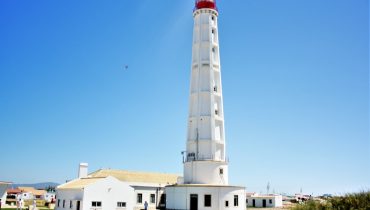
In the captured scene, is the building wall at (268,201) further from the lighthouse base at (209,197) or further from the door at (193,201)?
the door at (193,201)

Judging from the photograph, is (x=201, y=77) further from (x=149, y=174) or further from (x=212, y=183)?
(x=149, y=174)

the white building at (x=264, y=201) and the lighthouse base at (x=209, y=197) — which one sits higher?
the lighthouse base at (x=209, y=197)

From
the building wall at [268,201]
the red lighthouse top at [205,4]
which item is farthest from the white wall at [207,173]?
the building wall at [268,201]

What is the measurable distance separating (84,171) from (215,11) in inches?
1028

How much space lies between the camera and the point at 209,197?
38.7 metres

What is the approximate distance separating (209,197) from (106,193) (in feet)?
35.2

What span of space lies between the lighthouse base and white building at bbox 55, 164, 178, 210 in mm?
5799

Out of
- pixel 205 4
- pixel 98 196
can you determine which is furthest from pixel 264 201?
pixel 205 4

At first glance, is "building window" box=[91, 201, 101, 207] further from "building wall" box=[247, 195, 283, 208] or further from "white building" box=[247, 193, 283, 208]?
"building wall" box=[247, 195, 283, 208]

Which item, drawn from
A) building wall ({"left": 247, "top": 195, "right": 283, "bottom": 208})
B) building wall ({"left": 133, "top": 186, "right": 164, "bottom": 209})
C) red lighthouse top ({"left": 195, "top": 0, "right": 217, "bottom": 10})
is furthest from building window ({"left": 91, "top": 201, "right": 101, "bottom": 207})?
building wall ({"left": 247, "top": 195, "right": 283, "bottom": 208})

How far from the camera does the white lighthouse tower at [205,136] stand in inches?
1526

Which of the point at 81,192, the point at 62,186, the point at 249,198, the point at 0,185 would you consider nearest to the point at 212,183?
the point at 81,192

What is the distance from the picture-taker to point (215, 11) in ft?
151

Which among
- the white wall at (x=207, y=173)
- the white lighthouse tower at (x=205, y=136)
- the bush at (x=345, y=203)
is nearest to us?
the bush at (x=345, y=203)
